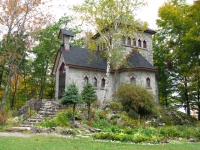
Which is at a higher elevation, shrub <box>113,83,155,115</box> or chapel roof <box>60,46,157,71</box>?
chapel roof <box>60,46,157,71</box>

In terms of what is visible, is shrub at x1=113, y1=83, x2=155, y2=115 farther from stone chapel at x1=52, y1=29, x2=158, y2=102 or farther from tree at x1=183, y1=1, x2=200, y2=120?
tree at x1=183, y1=1, x2=200, y2=120

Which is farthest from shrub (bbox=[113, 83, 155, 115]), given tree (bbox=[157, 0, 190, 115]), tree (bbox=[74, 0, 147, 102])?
tree (bbox=[157, 0, 190, 115])

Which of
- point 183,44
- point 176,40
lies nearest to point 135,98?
point 183,44

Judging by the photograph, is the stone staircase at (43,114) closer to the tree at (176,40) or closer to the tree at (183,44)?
the tree at (183,44)

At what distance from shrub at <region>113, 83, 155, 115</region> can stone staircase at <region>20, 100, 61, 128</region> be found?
5627 millimetres

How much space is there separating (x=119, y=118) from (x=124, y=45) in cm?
1200

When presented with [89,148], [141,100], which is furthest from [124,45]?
[89,148]

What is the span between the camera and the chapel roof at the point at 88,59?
21983 millimetres

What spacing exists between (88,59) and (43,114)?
30.6 ft

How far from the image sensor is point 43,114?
53.3ft

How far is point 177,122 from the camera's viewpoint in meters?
20.6

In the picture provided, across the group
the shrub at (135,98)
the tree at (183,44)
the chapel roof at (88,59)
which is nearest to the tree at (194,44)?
the tree at (183,44)

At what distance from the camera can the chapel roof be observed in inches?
865

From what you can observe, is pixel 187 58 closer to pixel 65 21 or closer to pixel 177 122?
pixel 177 122
